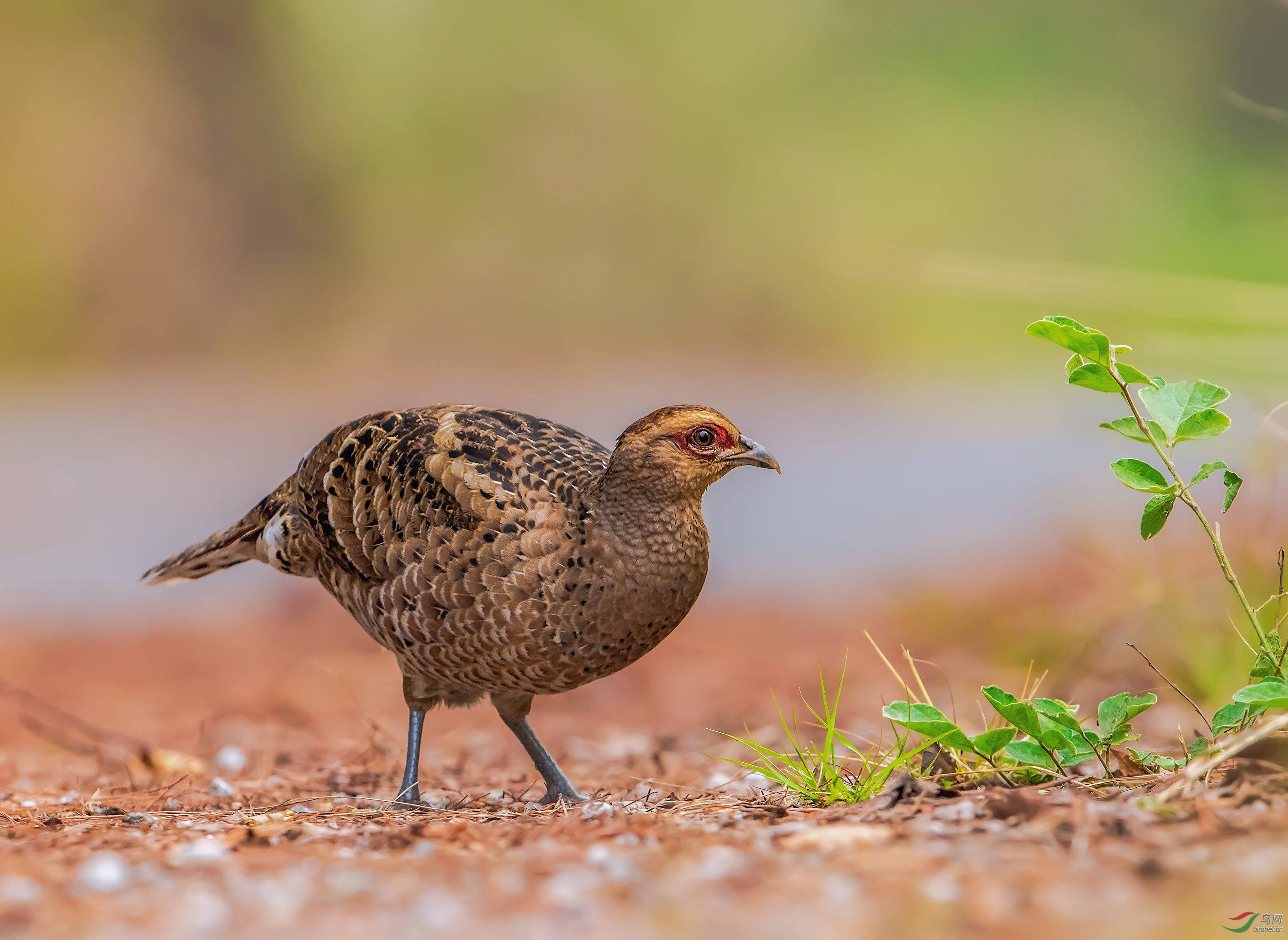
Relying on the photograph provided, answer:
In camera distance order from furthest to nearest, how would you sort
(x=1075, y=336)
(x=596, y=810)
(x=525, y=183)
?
(x=525, y=183) → (x=596, y=810) → (x=1075, y=336)

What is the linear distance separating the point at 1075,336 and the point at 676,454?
1.27m

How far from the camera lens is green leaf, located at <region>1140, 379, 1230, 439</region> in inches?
123

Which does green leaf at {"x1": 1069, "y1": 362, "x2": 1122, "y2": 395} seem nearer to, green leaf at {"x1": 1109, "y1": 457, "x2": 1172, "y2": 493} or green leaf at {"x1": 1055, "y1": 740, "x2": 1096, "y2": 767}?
green leaf at {"x1": 1109, "y1": 457, "x2": 1172, "y2": 493}

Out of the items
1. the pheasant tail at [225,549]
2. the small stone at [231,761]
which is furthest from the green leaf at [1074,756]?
the small stone at [231,761]

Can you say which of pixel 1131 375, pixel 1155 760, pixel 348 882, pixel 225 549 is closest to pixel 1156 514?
pixel 1131 375

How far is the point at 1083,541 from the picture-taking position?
639 centimetres

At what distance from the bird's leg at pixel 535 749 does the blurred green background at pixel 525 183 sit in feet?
37.1

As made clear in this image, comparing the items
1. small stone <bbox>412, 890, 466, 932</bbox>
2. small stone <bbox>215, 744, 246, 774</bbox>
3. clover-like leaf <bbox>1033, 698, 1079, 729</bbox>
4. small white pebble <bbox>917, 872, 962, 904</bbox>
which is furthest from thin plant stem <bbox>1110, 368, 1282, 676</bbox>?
small stone <bbox>215, 744, 246, 774</bbox>

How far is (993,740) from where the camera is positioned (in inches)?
128

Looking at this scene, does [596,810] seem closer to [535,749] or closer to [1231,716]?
[535,749]

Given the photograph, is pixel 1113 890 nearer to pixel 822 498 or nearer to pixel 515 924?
pixel 515 924

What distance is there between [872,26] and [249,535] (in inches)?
814

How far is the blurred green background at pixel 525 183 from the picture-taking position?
55.4 feet

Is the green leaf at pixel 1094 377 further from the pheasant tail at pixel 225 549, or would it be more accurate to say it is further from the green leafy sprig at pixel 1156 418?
the pheasant tail at pixel 225 549
